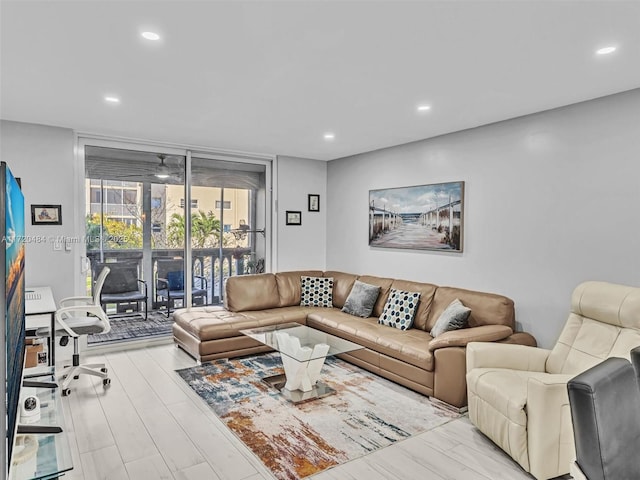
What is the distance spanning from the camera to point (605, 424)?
129cm

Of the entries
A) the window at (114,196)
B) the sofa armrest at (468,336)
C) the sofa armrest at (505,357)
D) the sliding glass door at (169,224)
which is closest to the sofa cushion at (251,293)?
the sliding glass door at (169,224)

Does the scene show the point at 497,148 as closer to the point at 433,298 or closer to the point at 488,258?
the point at 488,258

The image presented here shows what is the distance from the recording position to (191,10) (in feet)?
6.81

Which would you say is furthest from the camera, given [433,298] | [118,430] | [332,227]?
[332,227]

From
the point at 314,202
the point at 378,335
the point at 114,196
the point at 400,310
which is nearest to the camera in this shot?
the point at 378,335

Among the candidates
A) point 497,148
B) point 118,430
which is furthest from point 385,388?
point 497,148

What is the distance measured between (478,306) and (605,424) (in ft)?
9.26

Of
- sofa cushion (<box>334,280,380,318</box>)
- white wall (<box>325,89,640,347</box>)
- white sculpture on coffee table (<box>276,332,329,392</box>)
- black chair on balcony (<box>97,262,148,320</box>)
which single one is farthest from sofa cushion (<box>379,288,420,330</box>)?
black chair on balcony (<box>97,262,148,320</box>)

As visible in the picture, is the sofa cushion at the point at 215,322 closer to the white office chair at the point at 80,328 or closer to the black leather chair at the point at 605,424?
the white office chair at the point at 80,328

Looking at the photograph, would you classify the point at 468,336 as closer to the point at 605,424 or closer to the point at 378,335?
the point at 378,335

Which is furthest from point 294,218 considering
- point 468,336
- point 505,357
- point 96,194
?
point 505,357

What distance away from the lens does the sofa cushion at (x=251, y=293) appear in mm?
5359

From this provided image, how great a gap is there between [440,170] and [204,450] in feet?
12.0

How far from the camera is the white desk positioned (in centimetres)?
333
